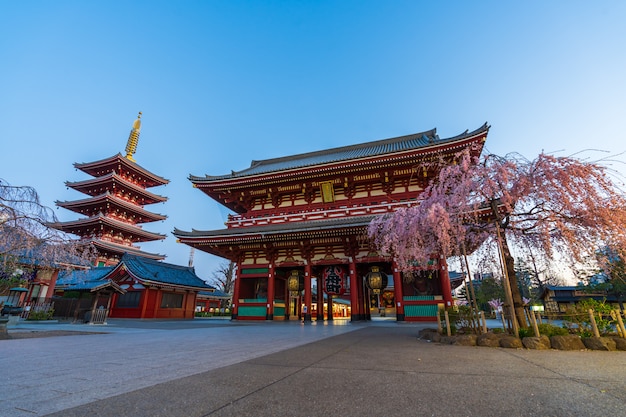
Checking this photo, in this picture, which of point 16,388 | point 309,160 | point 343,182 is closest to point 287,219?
point 343,182

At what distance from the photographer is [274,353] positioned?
570 cm

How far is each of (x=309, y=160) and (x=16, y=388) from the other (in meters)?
22.3

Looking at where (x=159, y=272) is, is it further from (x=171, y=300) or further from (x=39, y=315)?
(x=39, y=315)

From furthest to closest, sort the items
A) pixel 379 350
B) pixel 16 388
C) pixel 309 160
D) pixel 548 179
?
pixel 309 160 < pixel 548 179 < pixel 379 350 < pixel 16 388

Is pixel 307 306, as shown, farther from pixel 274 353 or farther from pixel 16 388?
pixel 16 388

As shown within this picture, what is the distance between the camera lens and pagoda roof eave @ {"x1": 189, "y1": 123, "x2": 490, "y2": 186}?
15.2 metres

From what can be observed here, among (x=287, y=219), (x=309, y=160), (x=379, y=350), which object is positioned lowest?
(x=379, y=350)

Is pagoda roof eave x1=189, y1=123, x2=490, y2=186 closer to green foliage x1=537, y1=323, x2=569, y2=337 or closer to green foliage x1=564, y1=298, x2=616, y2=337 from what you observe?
green foliage x1=564, y1=298, x2=616, y2=337

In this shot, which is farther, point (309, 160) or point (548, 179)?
point (309, 160)

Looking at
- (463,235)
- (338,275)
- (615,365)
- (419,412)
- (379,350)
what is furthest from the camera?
(338,275)

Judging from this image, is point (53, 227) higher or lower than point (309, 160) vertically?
lower

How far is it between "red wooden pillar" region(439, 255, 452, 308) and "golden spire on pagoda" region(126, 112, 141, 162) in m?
38.4

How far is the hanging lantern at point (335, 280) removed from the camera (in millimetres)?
16586

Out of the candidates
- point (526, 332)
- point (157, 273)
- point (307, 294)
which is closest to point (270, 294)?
point (307, 294)
